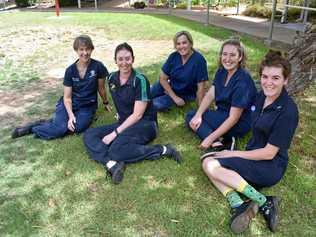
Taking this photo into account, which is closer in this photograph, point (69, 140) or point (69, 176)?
point (69, 176)

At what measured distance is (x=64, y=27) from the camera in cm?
1259

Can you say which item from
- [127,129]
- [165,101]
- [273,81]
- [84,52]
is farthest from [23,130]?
[273,81]

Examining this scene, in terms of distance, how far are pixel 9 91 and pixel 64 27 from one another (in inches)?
266

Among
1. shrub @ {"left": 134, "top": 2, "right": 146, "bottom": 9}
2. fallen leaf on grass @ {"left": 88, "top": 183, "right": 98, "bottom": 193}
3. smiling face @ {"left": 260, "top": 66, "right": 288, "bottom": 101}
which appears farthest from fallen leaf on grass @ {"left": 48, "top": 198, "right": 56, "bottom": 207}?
shrub @ {"left": 134, "top": 2, "right": 146, "bottom": 9}

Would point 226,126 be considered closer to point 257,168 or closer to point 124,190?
point 257,168

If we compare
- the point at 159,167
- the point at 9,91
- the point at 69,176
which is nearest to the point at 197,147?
the point at 159,167

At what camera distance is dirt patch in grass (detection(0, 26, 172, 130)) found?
571 cm

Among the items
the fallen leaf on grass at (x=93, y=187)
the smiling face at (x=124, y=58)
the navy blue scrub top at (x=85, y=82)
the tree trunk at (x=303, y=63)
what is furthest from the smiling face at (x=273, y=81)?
the tree trunk at (x=303, y=63)

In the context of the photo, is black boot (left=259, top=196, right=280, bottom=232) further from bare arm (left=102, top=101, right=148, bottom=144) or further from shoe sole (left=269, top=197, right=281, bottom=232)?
bare arm (left=102, top=101, right=148, bottom=144)

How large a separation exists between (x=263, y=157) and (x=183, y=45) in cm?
187

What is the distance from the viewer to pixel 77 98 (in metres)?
4.76

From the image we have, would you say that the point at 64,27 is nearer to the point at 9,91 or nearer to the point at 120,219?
the point at 9,91

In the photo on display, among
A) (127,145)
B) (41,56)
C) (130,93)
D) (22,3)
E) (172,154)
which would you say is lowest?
(22,3)

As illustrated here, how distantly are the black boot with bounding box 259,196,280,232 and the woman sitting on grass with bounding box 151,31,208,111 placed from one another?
6.32ft
